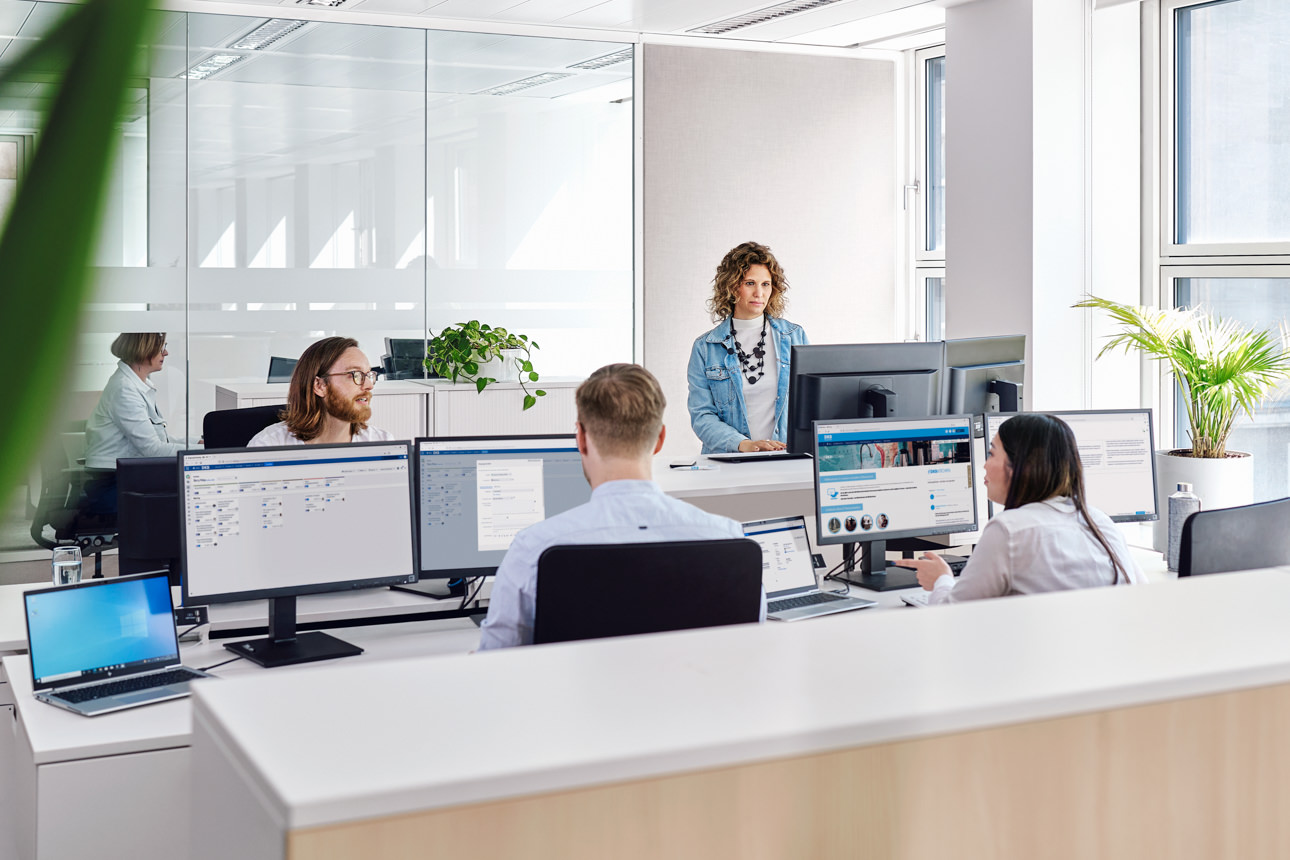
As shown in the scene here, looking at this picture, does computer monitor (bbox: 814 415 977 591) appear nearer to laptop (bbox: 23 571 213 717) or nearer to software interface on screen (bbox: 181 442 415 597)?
software interface on screen (bbox: 181 442 415 597)

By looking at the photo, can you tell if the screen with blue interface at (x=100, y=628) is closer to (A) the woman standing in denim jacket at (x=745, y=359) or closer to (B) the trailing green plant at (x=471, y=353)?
(A) the woman standing in denim jacket at (x=745, y=359)

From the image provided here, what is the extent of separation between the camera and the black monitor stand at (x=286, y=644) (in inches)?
97.3

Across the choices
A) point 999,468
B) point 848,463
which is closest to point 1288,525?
point 999,468

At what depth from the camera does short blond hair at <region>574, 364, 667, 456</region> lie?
2.24 meters

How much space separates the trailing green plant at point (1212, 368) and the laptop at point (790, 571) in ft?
6.93

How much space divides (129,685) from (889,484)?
190 cm

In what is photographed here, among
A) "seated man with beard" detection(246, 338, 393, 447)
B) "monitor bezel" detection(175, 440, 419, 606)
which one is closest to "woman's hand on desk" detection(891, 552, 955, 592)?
"monitor bezel" detection(175, 440, 419, 606)

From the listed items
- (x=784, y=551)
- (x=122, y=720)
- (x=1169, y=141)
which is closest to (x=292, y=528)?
(x=122, y=720)

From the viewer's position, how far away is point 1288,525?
9.68 ft

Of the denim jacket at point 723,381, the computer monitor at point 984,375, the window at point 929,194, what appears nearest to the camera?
the computer monitor at point 984,375

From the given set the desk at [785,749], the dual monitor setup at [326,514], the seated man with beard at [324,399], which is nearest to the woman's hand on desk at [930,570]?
the dual monitor setup at [326,514]

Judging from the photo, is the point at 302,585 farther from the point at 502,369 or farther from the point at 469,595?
the point at 502,369

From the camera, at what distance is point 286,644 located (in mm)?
2555

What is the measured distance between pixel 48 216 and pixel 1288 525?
10.7 feet
